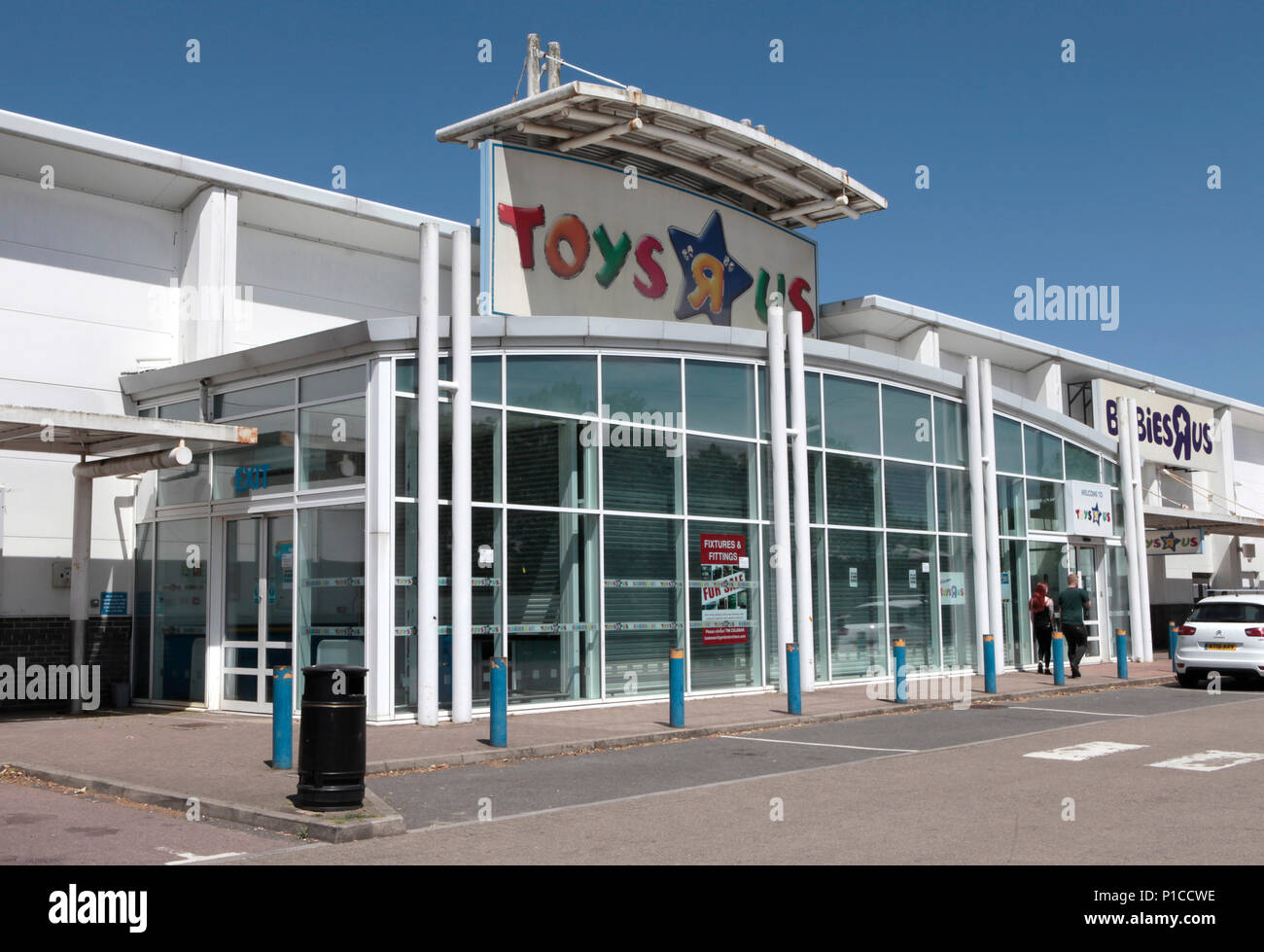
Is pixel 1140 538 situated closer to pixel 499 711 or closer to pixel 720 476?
pixel 720 476

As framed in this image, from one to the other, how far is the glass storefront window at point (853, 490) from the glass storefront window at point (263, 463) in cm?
869

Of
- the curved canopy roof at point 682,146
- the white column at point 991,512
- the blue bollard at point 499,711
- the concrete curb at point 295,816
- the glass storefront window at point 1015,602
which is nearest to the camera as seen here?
the concrete curb at point 295,816

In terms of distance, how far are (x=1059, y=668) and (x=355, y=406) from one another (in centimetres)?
1235

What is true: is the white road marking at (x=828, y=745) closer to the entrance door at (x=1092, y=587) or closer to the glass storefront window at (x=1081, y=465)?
the entrance door at (x=1092, y=587)

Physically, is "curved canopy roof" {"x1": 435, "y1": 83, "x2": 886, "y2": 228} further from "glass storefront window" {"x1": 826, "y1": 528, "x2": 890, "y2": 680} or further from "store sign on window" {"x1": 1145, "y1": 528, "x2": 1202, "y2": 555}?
"store sign on window" {"x1": 1145, "y1": 528, "x2": 1202, "y2": 555}

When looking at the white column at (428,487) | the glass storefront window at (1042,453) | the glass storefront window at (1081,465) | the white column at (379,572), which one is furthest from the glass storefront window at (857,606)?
the white column at (379,572)

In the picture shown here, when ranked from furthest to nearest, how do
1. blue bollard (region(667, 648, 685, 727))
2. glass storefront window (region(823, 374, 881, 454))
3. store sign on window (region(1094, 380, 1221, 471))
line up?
store sign on window (region(1094, 380, 1221, 471))
glass storefront window (region(823, 374, 881, 454))
blue bollard (region(667, 648, 685, 727))

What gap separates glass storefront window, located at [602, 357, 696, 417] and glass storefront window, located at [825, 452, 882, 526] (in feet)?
10.9

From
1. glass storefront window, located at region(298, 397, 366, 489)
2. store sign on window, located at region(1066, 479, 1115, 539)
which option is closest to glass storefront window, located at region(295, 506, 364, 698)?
glass storefront window, located at region(298, 397, 366, 489)

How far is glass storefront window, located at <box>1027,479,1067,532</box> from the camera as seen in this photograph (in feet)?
80.1

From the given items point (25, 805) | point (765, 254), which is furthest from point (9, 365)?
point (765, 254)

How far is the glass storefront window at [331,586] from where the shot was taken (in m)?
15.2

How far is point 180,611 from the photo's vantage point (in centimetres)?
1734

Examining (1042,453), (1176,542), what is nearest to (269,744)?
(1042,453)
